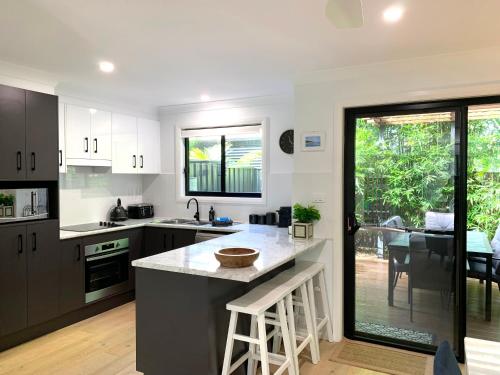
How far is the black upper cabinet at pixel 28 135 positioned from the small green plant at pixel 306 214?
225cm

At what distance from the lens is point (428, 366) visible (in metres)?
2.81

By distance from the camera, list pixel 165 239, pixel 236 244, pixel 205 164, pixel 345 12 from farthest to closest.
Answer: pixel 205 164 < pixel 165 239 < pixel 236 244 < pixel 345 12

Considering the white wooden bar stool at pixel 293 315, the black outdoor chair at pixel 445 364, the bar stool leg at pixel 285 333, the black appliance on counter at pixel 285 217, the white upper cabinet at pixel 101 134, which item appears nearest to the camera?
the black outdoor chair at pixel 445 364

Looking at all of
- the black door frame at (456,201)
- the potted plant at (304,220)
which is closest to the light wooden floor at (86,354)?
the black door frame at (456,201)

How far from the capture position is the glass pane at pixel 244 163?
4.46m

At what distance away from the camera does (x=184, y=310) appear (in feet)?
7.50

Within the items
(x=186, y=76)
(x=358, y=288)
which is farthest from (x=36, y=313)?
(x=358, y=288)

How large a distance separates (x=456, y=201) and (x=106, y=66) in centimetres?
304

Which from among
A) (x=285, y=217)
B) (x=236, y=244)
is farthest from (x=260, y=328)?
(x=285, y=217)

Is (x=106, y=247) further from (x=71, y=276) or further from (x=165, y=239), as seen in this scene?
(x=165, y=239)

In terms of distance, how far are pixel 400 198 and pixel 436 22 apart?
1.44 metres

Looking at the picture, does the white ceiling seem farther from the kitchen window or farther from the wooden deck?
the wooden deck

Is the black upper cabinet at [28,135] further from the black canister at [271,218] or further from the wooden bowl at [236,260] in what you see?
the black canister at [271,218]

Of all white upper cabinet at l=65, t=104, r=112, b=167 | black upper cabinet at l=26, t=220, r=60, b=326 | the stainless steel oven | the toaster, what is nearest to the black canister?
the stainless steel oven
